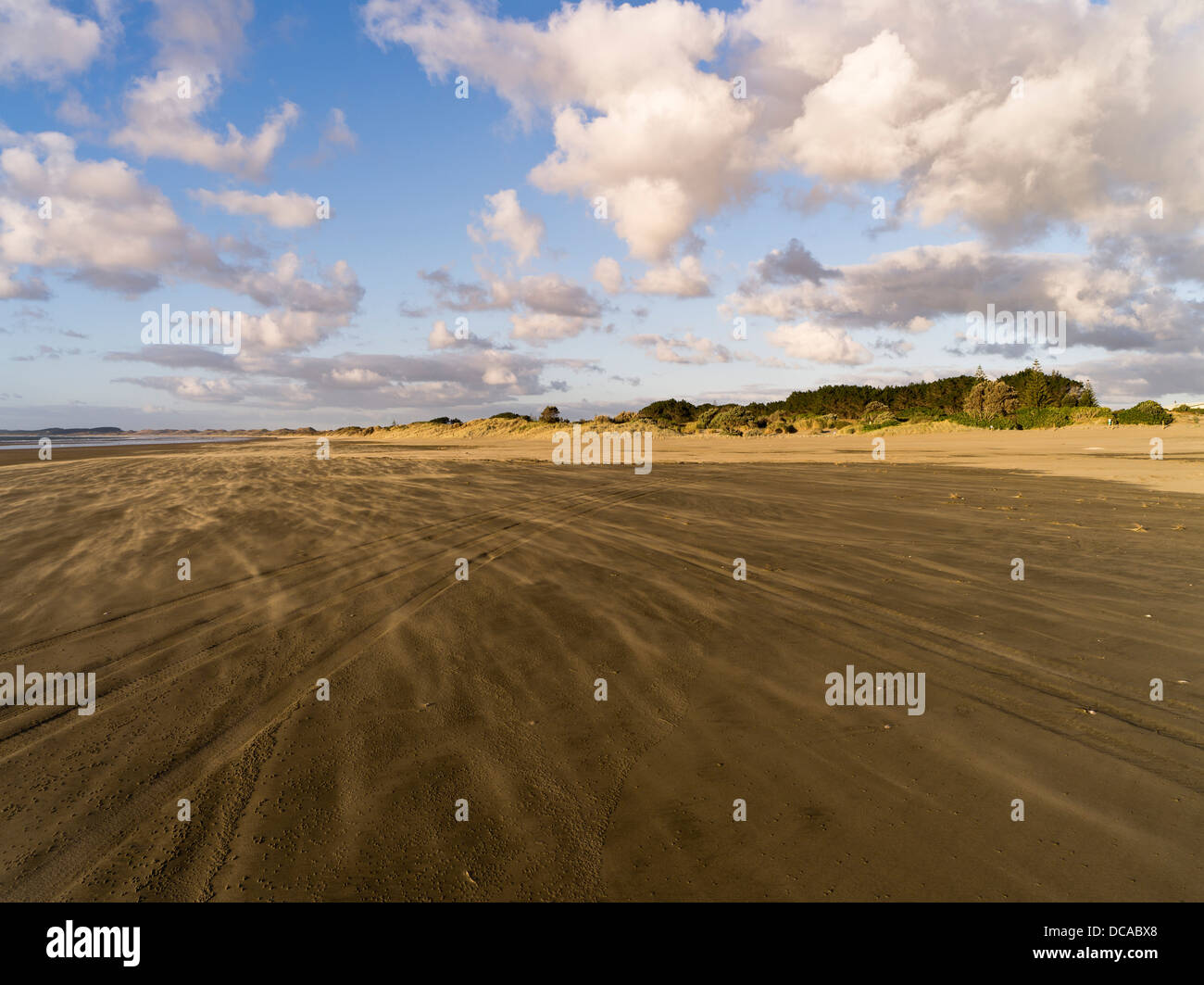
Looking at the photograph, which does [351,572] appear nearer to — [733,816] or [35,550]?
[35,550]

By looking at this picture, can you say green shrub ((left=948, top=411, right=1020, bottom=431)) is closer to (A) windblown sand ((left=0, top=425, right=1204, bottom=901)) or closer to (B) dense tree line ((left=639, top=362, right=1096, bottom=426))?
(B) dense tree line ((left=639, top=362, right=1096, bottom=426))

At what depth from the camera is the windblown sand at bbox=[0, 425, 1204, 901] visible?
316cm

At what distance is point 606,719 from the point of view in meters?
4.73

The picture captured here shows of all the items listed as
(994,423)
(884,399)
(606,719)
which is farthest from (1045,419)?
(606,719)

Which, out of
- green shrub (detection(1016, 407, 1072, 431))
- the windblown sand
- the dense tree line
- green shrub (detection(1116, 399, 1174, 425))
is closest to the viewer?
the windblown sand

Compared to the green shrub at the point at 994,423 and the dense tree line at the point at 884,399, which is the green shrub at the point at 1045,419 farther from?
the dense tree line at the point at 884,399

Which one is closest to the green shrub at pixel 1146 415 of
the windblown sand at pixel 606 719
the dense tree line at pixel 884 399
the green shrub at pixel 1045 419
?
the green shrub at pixel 1045 419

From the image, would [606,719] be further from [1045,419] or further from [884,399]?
[884,399]

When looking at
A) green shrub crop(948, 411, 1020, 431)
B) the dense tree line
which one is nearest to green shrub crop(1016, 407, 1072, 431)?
green shrub crop(948, 411, 1020, 431)

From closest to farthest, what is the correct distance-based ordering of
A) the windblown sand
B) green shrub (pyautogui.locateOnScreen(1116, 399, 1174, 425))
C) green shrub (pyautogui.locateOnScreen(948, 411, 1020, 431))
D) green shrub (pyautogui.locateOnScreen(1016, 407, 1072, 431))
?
the windblown sand, green shrub (pyautogui.locateOnScreen(1116, 399, 1174, 425)), green shrub (pyautogui.locateOnScreen(1016, 407, 1072, 431)), green shrub (pyautogui.locateOnScreen(948, 411, 1020, 431))

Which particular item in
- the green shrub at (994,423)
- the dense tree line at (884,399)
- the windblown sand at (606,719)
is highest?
the dense tree line at (884,399)

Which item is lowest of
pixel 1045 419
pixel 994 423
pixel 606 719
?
pixel 606 719

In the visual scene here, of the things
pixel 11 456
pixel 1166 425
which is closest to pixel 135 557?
pixel 11 456

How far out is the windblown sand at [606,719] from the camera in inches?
125
